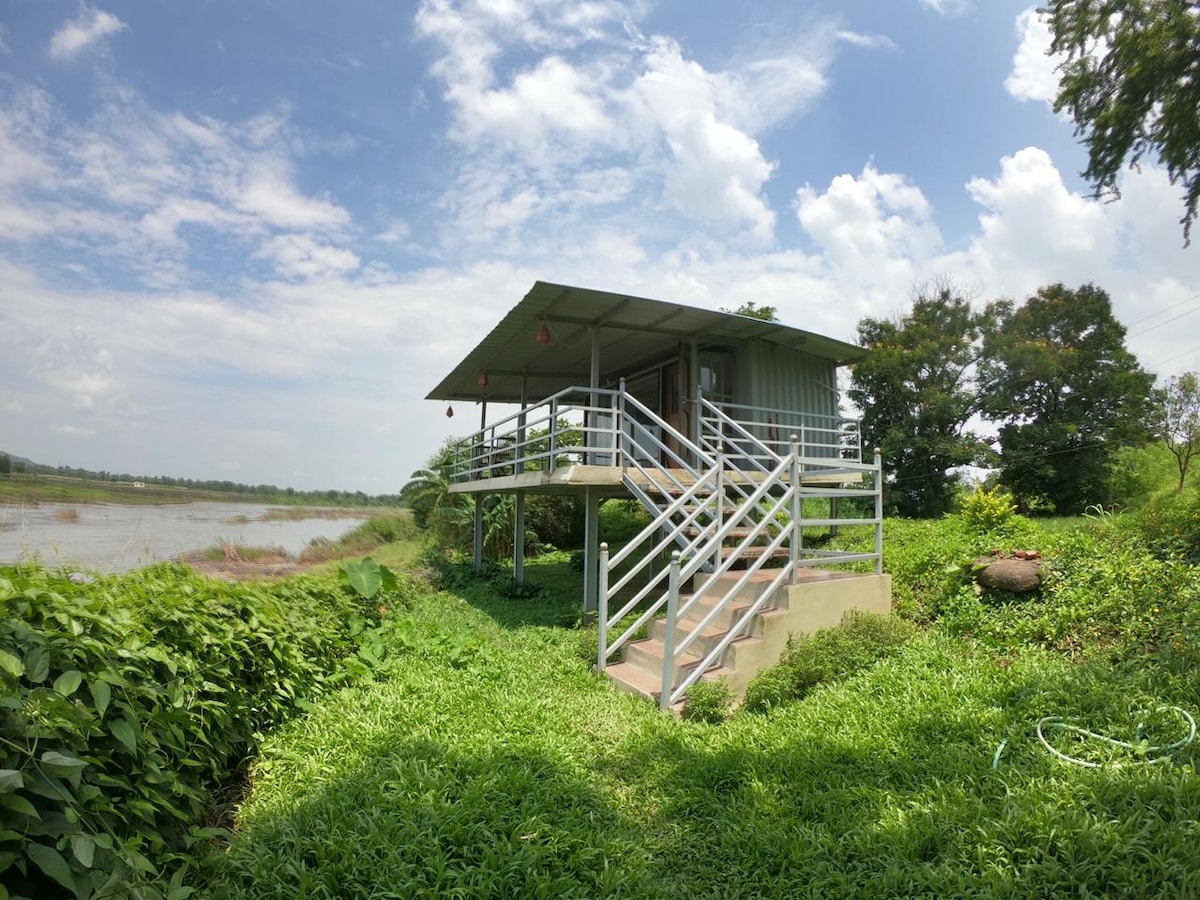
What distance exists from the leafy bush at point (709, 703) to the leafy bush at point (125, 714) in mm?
3064

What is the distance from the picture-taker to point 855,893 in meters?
2.98

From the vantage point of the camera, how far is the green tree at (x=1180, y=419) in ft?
58.2

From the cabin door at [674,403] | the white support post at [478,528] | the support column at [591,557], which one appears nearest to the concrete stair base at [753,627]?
the support column at [591,557]

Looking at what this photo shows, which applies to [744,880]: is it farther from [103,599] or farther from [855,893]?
[103,599]

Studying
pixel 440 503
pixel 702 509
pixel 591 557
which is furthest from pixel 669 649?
pixel 440 503

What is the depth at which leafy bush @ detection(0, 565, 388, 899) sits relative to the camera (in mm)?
2283

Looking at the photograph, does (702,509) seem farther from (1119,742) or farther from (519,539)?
(519,539)

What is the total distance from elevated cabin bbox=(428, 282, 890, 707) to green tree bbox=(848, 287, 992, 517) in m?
8.37

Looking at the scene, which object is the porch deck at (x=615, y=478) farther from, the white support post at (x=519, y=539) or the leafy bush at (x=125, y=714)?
the leafy bush at (x=125, y=714)

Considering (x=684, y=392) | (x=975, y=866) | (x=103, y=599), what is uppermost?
(x=684, y=392)

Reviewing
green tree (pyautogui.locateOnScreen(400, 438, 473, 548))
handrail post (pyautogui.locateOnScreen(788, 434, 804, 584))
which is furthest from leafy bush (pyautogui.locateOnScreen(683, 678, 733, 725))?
green tree (pyautogui.locateOnScreen(400, 438, 473, 548))

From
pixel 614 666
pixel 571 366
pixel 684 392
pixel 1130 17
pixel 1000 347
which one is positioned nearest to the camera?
pixel 614 666

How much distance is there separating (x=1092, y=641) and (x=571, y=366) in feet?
35.2

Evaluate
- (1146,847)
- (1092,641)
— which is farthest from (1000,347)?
(1146,847)
